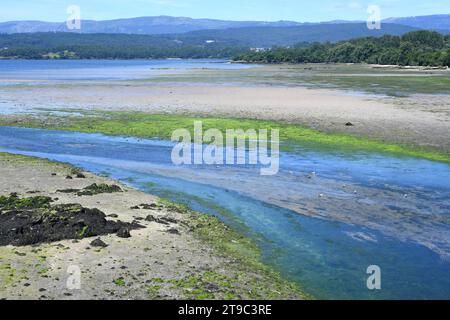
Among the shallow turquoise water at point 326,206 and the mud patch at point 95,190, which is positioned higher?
the mud patch at point 95,190

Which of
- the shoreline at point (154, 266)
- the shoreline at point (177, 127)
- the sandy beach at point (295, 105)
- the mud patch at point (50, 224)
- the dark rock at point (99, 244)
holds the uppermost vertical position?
the sandy beach at point (295, 105)

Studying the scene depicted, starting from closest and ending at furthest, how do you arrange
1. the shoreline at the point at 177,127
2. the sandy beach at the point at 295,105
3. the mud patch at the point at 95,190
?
the mud patch at the point at 95,190 < the shoreline at the point at 177,127 < the sandy beach at the point at 295,105

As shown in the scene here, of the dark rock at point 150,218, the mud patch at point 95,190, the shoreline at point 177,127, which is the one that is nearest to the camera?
the dark rock at point 150,218

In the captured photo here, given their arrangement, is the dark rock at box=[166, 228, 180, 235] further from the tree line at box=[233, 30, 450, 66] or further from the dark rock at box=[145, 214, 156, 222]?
the tree line at box=[233, 30, 450, 66]

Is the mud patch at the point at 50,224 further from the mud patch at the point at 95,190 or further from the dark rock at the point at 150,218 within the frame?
the mud patch at the point at 95,190

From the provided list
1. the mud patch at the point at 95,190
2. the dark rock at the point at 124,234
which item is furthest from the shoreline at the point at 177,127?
the dark rock at the point at 124,234

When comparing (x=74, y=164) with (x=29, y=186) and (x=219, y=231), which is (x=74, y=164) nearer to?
(x=29, y=186)
